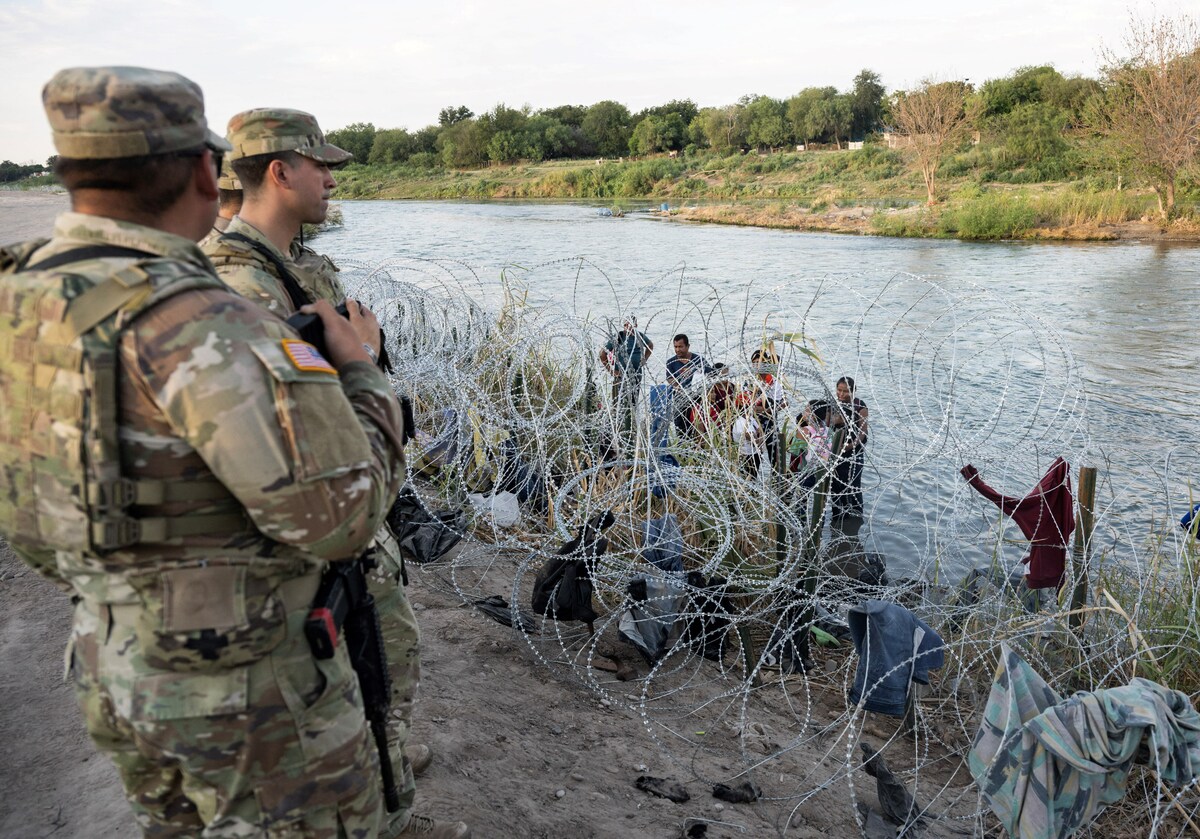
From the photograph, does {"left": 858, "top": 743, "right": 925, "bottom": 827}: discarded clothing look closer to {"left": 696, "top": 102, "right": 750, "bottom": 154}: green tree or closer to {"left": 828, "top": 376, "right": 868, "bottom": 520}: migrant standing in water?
{"left": 828, "top": 376, "right": 868, "bottom": 520}: migrant standing in water

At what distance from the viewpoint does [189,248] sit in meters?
1.34

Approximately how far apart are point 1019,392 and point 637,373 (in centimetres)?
622

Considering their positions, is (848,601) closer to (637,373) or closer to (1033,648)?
(1033,648)

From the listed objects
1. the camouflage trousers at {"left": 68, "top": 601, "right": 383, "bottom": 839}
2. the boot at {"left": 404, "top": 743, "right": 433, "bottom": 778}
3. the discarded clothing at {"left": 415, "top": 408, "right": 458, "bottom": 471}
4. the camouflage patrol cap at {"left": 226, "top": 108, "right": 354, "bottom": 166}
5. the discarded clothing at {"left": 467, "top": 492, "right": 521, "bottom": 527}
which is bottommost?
the boot at {"left": 404, "top": 743, "right": 433, "bottom": 778}

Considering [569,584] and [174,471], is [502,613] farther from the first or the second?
[174,471]

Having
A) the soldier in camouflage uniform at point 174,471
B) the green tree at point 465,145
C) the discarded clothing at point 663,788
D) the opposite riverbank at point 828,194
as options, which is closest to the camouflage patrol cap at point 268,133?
the soldier in camouflage uniform at point 174,471

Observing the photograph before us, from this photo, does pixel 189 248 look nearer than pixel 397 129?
Yes

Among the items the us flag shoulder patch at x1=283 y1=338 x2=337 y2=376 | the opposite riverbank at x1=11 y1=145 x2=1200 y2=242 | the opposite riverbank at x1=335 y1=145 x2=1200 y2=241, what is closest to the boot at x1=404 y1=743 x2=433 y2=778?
the us flag shoulder patch at x1=283 y1=338 x2=337 y2=376

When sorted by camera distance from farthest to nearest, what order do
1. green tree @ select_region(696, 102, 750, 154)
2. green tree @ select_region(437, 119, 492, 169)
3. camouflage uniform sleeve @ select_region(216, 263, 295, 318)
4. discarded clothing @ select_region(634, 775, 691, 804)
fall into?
green tree @ select_region(437, 119, 492, 169) → green tree @ select_region(696, 102, 750, 154) → discarded clothing @ select_region(634, 775, 691, 804) → camouflage uniform sleeve @ select_region(216, 263, 295, 318)

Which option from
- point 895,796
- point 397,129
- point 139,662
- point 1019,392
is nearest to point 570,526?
point 895,796

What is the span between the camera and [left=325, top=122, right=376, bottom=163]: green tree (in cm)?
8331

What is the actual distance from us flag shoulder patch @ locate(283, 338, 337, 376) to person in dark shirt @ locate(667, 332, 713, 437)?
10.2 feet

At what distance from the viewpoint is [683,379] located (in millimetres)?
5801

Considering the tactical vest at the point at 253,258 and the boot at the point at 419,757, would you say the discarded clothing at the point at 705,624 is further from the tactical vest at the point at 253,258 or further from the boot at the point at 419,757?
the tactical vest at the point at 253,258
